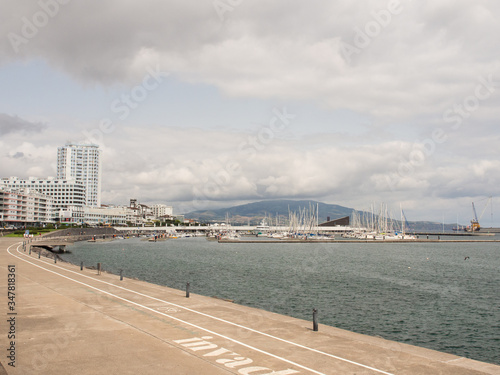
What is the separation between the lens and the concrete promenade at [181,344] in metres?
15.0

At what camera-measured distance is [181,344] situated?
17688 mm

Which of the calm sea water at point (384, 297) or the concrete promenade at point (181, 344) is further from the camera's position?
the calm sea water at point (384, 297)

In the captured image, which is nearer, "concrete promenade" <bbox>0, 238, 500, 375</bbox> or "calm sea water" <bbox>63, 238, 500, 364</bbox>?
"concrete promenade" <bbox>0, 238, 500, 375</bbox>

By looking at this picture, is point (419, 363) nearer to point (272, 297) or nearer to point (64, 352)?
point (64, 352)

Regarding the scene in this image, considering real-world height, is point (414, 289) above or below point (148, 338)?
below

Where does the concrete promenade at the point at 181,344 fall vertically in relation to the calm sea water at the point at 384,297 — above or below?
above

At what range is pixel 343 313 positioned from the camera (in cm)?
3659

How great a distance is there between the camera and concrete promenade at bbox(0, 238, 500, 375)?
1495 cm

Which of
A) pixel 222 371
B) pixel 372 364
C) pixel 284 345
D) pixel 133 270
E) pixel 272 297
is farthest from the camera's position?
pixel 133 270

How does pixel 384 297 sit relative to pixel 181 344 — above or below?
below

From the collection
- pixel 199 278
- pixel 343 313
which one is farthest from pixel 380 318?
pixel 199 278

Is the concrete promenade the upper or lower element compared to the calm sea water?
upper

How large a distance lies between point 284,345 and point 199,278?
1665 inches

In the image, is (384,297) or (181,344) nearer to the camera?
(181,344)
